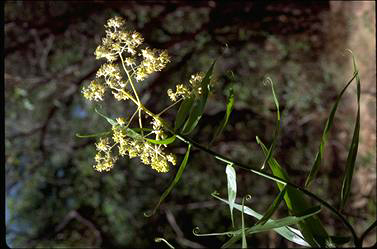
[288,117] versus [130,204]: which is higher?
[288,117]

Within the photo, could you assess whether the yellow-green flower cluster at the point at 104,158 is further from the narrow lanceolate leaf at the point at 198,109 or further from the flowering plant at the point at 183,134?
the narrow lanceolate leaf at the point at 198,109

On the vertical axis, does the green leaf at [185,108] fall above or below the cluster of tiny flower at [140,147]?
above

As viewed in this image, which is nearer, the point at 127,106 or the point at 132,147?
the point at 132,147

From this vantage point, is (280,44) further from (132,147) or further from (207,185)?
(132,147)

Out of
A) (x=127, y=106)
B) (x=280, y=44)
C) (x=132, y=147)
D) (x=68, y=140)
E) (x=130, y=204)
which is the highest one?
(x=132, y=147)

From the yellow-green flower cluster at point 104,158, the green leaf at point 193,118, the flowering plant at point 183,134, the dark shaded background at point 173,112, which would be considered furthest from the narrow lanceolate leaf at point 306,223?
the dark shaded background at point 173,112

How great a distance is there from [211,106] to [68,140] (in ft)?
2.26

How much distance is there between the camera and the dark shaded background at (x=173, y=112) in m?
2.11

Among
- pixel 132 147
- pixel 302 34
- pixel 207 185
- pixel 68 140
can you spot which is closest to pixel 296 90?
pixel 302 34

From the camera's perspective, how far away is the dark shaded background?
2109mm

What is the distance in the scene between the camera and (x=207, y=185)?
7.01 feet

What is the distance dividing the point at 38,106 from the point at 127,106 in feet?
1.39

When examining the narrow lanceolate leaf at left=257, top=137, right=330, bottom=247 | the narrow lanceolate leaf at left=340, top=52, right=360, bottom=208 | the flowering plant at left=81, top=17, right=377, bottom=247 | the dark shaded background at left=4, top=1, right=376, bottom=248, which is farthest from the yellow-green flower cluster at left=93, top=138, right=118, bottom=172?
the dark shaded background at left=4, top=1, right=376, bottom=248

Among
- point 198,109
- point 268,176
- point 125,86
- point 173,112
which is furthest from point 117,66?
point 173,112
